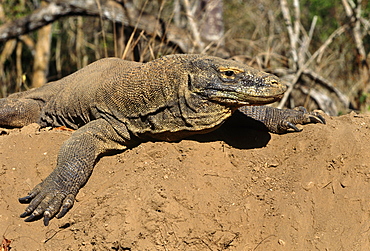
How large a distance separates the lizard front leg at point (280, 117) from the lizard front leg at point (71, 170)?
1328mm

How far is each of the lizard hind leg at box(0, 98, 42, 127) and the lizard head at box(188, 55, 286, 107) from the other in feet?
10.0

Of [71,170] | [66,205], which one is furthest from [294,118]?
[66,205]

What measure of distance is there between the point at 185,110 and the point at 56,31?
45.8 ft

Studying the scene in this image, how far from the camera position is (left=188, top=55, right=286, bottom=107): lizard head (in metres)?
3.92

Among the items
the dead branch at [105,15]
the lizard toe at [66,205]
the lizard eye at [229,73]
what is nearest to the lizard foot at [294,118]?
the lizard eye at [229,73]

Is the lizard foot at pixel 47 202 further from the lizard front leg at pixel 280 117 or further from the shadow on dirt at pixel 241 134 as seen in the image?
the lizard front leg at pixel 280 117

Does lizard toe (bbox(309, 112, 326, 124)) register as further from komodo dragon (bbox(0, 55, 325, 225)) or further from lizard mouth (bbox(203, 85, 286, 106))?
lizard mouth (bbox(203, 85, 286, 106))

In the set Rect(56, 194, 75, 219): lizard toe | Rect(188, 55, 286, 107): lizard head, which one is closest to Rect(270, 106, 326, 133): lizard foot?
Rect(188, 55, 286, 107): lizard head

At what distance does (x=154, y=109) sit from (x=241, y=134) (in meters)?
0.95

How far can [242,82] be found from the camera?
3.95 metres

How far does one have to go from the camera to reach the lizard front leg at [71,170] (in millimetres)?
4090

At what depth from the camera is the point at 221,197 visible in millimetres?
3895

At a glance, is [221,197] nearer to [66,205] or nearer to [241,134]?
[241,134]

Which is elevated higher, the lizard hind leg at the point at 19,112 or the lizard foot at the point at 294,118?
the lizard foot at the point at 294,118
